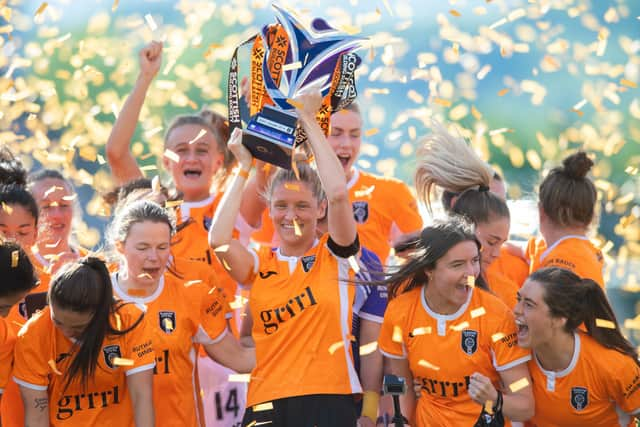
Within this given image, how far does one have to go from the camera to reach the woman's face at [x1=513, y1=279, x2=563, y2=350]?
5.42 m

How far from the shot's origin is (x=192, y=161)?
6633mm

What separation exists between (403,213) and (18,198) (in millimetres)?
2304

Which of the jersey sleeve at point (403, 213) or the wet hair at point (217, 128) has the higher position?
the wet hair at point (217, 128)

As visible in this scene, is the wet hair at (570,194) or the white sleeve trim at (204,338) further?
the wet hair at (570,194)

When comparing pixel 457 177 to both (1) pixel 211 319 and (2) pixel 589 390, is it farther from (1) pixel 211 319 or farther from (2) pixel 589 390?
(1) pixel 211 319

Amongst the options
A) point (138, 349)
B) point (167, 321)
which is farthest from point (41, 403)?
point (167, 321)

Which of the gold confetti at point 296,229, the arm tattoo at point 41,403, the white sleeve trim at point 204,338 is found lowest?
the arm tattoo at point 41,403

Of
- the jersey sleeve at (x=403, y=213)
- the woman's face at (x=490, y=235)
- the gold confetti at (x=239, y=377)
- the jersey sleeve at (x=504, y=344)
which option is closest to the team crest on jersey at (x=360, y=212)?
the jersey sleeve at (x=403, y=213)

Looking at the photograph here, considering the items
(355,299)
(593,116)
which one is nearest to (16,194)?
(355,299)

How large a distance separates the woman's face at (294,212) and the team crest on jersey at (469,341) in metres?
0.95

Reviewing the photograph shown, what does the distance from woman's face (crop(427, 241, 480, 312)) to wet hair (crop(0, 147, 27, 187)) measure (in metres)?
2.62

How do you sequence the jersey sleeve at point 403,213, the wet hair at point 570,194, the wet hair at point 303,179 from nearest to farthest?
the wet hair at point 303,179 < the wet hair at point 570,194 < the jersey sleeve at point 403,213

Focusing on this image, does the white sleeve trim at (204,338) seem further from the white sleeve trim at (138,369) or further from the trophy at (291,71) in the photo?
the trophy at (291,71)

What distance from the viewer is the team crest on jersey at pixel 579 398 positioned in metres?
5.39
